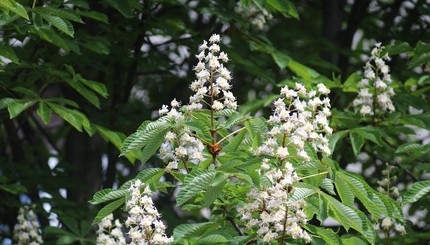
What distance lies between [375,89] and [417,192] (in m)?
1.15

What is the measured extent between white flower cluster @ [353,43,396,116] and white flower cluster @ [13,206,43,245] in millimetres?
1864

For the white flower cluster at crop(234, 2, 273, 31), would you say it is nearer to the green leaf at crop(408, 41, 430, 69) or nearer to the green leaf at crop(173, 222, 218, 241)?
the green leaf at crop(408, 41, 430, 69)

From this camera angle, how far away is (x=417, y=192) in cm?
343

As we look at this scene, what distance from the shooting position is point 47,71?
14.3 ft

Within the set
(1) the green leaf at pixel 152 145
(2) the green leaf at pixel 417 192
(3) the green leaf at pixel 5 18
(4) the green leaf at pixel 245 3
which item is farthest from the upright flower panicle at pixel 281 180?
(3) the green leaf at pixel 5 18

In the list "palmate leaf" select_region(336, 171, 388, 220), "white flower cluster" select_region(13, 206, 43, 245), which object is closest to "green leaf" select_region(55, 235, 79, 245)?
"white flower cluster" select_region(13, 206, 43, 245)

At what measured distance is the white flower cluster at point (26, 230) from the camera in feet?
14.9

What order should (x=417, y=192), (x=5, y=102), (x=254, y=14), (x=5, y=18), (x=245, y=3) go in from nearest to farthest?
1. (x=417, y=192)
2. (x=5, y=18)
3. (x=245, y=3)
4. (x=5, y=102)
5. (x=254, y=14)

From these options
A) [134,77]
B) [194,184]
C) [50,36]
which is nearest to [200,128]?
[194,184]

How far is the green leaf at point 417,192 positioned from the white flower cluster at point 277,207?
596 mm

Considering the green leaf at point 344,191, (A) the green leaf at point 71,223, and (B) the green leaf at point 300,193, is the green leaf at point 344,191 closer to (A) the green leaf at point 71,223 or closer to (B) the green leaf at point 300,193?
(B) the green leaf at point 300,193

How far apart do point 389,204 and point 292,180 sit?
1.87ft

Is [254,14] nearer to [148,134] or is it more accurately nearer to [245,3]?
[245,3]

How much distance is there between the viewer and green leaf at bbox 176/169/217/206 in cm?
281
